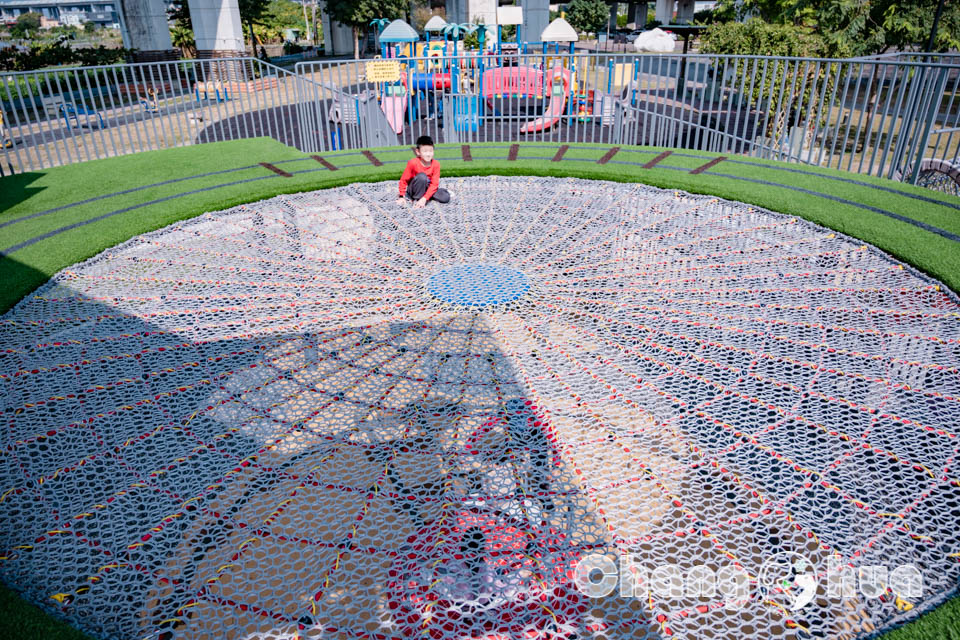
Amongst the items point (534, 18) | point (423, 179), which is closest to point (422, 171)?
point (423, 179)

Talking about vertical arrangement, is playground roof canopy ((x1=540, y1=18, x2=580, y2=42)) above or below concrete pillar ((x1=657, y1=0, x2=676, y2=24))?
below

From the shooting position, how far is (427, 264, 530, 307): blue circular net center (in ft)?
16.2

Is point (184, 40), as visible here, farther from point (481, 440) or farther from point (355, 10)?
point (481, 440)

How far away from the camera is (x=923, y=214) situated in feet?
21.1

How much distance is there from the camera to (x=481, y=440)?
338 centimetres

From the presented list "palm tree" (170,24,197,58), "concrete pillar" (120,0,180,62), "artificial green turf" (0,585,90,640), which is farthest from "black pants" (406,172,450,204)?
"palm tree" (170,24,197,58)

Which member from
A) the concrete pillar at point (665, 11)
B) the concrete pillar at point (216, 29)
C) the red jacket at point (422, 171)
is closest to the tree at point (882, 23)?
the red jacket at point (422, 171)

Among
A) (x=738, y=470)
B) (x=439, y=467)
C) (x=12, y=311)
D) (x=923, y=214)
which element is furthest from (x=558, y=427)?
(x=923, y=214)

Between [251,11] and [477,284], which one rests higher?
[251,11]

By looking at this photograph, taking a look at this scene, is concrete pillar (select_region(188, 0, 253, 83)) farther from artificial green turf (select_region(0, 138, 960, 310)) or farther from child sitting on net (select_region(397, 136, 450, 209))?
child sitting on net (select_region(397, 136, 450, 209))

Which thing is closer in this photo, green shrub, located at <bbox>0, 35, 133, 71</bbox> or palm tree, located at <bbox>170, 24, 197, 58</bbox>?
green shrub, located at <bbox>0, 35, 133, 71</bbox>

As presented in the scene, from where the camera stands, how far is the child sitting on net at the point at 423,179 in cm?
707

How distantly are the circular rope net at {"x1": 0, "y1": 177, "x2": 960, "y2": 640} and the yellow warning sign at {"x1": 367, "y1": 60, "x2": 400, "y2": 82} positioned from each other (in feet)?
23.0

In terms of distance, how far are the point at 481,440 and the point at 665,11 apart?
86.4m
